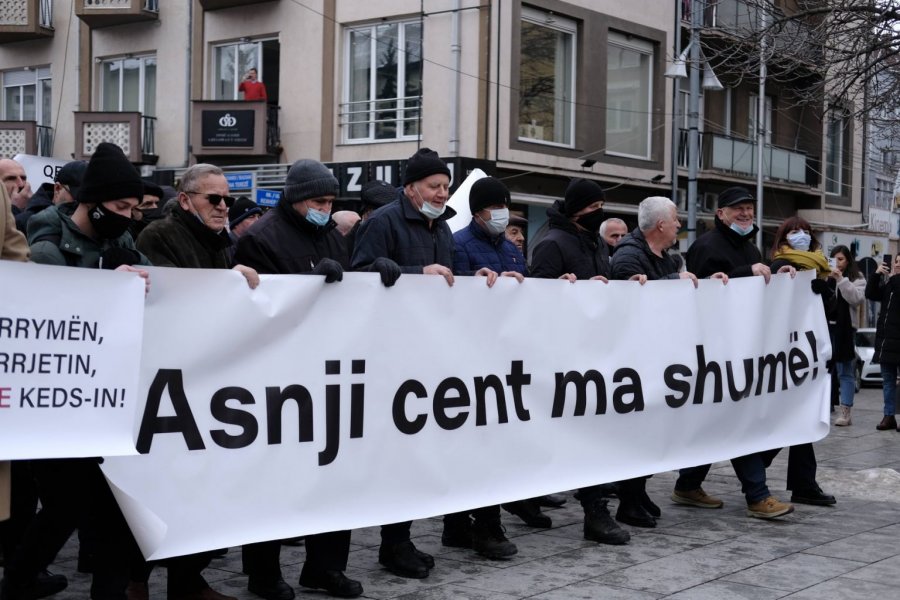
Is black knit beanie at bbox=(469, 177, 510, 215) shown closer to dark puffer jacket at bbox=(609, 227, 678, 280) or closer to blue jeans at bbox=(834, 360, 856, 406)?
dark puffer jacket at bbox=(609, 227, 678, 280)

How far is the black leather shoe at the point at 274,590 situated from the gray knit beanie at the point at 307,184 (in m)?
1.76

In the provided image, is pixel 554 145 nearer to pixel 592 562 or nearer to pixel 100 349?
pixel 592 562

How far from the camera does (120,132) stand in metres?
26.2

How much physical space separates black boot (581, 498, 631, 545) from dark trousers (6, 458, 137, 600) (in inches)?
117

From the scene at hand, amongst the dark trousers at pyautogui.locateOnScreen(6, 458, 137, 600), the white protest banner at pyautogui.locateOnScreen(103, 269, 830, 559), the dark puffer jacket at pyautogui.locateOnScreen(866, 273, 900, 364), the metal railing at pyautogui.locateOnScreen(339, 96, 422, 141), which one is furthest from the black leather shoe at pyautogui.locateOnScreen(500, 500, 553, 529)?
the metal railing at pyautogui.locateOnScreen(339, 96, 422, 141)

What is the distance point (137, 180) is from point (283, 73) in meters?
19.7

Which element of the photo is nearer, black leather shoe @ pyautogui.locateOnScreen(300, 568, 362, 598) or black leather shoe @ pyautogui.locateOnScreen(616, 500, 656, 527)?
black leather shoe @ pyautogui.locateOnScreen(300, 568, 362, 598)

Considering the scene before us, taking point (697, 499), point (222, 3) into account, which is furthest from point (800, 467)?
point (222, 3)

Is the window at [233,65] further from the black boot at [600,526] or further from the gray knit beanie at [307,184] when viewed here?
the gray knit beanie at [307,184]

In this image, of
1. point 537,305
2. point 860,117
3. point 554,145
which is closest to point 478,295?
point 537,305

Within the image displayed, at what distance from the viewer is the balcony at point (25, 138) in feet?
92.2

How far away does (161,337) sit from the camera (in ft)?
16.1

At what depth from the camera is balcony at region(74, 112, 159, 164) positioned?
26047 mm

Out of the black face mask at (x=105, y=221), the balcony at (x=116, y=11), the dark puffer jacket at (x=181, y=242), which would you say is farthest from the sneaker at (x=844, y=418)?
the balcony at (x=116, y=11)
